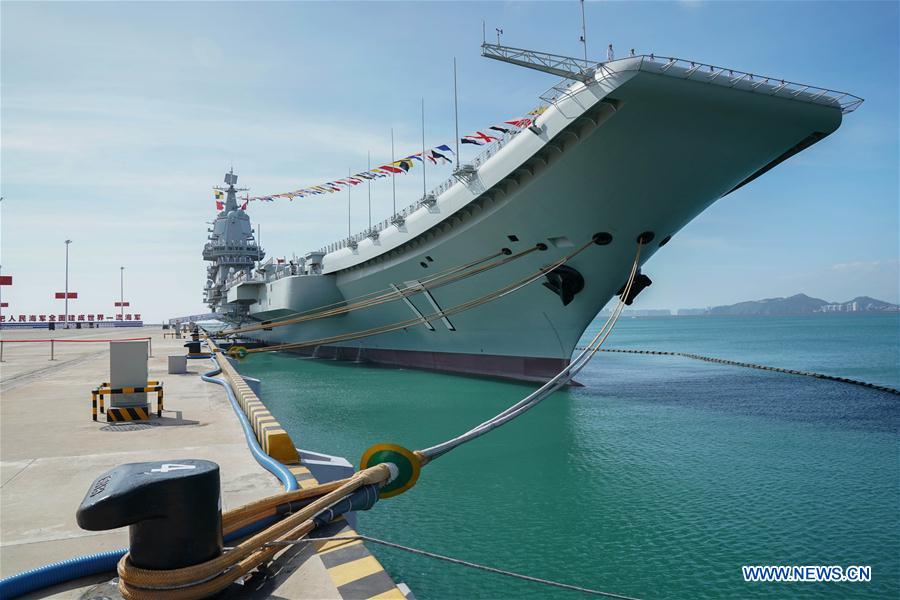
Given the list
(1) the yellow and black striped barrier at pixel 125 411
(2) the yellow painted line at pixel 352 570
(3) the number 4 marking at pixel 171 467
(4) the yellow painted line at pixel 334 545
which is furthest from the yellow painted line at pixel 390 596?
(1) the yellow and black striped barrier at pixel 125 411

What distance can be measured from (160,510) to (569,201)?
1171 cm

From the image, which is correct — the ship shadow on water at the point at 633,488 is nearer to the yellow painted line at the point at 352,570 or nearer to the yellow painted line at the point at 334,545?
→ the yellow painted line at the point at 334,545

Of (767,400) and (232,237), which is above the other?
(232,237)

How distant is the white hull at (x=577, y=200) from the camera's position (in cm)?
1060

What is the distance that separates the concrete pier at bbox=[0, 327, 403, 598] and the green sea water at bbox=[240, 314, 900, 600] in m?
1.80

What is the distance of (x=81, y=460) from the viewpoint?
5844mm

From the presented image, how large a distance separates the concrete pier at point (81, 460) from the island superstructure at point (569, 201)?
348 cm

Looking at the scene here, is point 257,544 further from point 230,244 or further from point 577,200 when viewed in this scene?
point 230,244

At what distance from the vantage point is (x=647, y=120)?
35.1 feet

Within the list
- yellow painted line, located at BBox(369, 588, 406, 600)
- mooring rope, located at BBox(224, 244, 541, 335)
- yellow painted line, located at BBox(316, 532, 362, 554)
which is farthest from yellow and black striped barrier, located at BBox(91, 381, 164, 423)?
yellow painted line, located at BBox(369, 588, 406, 600)

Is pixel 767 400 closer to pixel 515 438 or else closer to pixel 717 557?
pixel 515 438

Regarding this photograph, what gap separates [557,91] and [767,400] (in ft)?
35.0

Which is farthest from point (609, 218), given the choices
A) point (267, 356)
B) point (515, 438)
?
point (267, 356)

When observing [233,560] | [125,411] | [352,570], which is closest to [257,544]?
[233,560]
